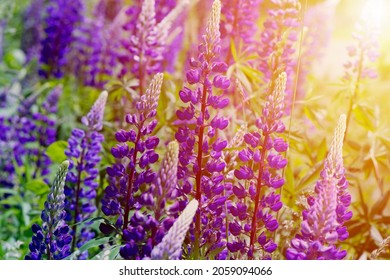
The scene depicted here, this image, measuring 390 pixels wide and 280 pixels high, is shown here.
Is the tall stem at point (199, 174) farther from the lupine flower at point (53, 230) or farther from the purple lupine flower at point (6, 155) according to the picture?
the purple lupine flower at point (6, 155)

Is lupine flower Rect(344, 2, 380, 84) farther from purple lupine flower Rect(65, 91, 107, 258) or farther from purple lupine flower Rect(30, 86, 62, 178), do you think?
purple lupine flower Rect(30, 86, 62, 178)

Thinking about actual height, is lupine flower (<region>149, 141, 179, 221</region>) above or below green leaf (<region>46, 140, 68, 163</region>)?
above

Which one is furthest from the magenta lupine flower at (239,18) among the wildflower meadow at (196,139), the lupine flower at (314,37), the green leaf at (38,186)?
the green leaf at (38,186)

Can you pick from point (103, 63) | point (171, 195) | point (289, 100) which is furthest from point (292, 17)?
point (103, 63)

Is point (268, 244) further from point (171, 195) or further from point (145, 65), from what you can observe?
point (145, 65)

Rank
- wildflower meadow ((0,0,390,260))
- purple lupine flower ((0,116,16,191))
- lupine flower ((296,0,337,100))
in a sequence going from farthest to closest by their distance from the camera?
1. lupine flower ((296,0,337,100))
2. purple lupine flower ((0,116,16,191))
3. wildflower meadow ((0,0,390,260))

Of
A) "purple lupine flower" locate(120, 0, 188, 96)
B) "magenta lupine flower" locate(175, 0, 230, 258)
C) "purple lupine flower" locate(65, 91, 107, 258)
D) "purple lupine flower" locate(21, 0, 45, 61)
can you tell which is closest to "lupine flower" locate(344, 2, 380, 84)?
"purple lupine flower" locate(120, 0, 188, 96)

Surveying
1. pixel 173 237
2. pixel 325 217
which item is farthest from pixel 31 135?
pixel 325 217

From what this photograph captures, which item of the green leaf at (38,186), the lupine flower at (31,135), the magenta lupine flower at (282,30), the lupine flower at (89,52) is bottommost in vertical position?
the green leaf at (38,186)
